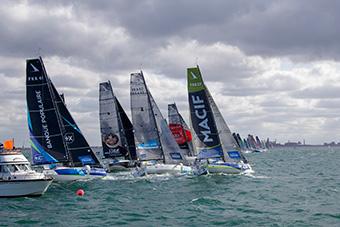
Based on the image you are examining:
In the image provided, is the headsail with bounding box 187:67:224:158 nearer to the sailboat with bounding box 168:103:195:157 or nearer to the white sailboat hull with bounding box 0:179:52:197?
the sailboat with bounding box 168:103:195:157

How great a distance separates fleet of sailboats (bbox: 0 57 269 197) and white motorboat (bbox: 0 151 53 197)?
6cm

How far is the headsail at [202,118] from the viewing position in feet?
173

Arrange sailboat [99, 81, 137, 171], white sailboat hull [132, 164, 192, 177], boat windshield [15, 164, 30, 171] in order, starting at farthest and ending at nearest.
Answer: sailboat [99, 81, 137, 171] < white sailboat hull [132, 164, 192, 177] < boat windshield [15, 164, 30, 171]

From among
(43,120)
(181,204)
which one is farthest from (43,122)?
(181,204)

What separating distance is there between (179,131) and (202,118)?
71.4 feet

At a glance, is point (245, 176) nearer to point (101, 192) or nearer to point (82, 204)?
point (101, 192)

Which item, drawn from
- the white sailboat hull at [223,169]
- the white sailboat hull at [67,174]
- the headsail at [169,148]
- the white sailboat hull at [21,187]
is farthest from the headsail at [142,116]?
the white sailboat hull at [21,187]

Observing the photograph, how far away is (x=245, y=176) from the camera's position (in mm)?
51344

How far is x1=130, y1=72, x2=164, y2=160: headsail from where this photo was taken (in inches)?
2153

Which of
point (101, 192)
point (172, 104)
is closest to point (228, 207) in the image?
point (101, 192)

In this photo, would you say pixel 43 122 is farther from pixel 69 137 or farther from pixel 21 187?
pixel 21 187

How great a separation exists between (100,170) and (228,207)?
18330 millimetres

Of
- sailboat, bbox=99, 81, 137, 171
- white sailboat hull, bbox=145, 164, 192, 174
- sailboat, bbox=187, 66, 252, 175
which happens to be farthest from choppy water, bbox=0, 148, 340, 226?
sailboat, bbox=99, 81, 137, 171

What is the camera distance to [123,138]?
208 ft
